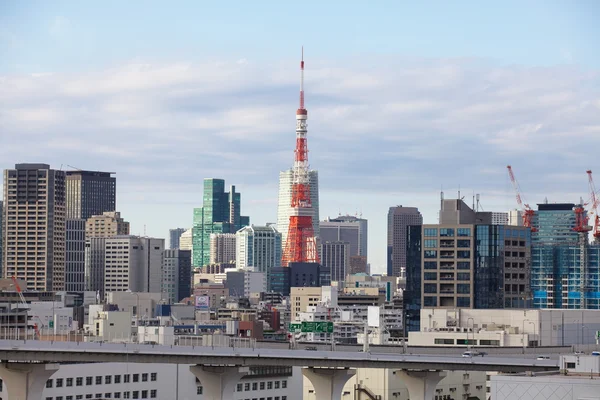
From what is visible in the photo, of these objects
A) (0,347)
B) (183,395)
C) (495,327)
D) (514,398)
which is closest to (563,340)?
(495,327)

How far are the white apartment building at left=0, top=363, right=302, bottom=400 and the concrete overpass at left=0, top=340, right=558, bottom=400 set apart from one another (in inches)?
604

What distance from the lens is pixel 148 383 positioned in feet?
482

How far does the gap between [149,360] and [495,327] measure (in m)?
86.3

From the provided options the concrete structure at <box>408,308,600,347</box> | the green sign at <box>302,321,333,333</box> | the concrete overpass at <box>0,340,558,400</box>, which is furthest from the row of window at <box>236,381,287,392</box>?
the concrete structure at <box>408,308,600,347</box>

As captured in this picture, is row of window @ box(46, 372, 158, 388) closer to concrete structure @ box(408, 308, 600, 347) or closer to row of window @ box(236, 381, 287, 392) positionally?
row of window @ box(236, 381, 287, 392)

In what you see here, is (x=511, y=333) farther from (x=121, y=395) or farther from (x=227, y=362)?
(x=227, y=362)

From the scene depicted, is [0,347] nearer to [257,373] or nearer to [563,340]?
[257,373]

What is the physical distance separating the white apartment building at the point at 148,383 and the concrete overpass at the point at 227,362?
1534cm

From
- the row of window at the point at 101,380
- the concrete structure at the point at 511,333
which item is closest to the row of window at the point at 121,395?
the row of window at the point at 101,380

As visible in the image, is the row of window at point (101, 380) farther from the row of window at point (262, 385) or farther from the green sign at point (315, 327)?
the green sign at point (315, 327)

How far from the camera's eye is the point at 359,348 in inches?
6206

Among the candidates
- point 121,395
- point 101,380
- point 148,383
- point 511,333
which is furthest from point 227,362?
point 511,333

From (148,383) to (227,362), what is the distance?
1043 inches

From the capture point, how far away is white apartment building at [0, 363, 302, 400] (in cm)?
13738
